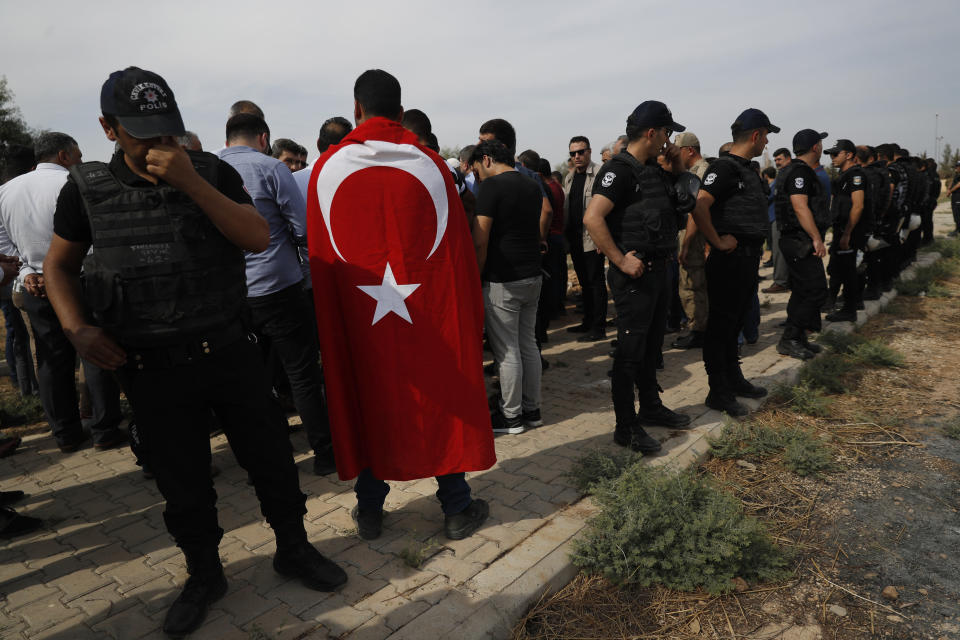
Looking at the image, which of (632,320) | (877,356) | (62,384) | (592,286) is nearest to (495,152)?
(632,320)

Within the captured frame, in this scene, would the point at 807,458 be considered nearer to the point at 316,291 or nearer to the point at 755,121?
the point at 755,121

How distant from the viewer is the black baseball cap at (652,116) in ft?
12.4

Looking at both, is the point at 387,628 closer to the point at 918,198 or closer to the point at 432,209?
the point at 432,209

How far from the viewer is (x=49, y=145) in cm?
438

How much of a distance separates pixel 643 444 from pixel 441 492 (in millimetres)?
1589

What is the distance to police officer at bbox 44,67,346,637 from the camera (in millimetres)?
2135

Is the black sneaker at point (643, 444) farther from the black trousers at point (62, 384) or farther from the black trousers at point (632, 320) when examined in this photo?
the black trousers at point (62, 384)

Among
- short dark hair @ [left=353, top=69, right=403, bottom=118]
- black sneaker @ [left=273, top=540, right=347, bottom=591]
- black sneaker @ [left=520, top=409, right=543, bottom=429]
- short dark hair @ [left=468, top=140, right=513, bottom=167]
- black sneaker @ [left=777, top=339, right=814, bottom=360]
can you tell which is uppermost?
short dark hair @ [left=353, top=69, right=403, bottom=118]

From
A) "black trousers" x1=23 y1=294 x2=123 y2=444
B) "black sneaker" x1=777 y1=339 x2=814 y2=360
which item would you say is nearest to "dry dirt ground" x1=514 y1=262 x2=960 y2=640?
"black sneaker" x1=777 y1=339 x2=814 y2=360

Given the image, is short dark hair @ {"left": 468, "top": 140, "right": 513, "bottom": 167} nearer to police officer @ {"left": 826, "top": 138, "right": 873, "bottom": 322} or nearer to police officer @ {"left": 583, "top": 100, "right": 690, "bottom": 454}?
police officer @ {"left": 583, "top": 100, "right": 690, "bottom": 454}

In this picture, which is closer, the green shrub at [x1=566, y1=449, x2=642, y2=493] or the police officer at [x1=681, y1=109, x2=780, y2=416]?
the green shrub at [x1=566, y1=449, x2=642, y2=493]

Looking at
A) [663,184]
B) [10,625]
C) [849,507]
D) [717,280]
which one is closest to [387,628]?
[10,625]

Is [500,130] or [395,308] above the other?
[500,130]

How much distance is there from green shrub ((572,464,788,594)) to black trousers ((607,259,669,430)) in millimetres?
998
